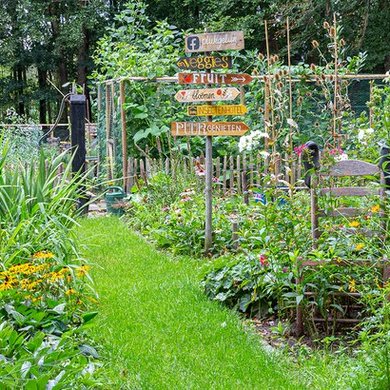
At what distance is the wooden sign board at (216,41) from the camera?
707 centimetres

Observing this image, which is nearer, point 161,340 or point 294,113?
point 161,340

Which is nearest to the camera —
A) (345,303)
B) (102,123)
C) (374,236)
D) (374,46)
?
(374,236)

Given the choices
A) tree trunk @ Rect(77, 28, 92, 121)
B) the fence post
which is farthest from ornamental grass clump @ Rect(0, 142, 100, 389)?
tree trunk @ Rect(77, 28, 92, 121)

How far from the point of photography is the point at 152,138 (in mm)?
11445

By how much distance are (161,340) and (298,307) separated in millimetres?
926

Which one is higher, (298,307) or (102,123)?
(102,123)

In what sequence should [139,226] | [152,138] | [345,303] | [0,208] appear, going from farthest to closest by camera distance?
[152,138] → [139,226] → [0,208] → [345,303]

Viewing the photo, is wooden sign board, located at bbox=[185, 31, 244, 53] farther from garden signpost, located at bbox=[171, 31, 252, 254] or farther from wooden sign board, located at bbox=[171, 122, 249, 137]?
wooden sign board, located at bbox=[171, 122, 249, 137]

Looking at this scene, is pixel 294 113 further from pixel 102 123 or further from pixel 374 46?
pixel 374 46

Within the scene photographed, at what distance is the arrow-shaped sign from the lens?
714 centimetres

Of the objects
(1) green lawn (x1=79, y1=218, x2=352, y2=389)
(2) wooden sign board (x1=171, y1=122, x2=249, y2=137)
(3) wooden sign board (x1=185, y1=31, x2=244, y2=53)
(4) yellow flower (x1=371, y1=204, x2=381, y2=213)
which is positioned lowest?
(1) green lawn (x1=79, y1=218, x2=352, y2=389)

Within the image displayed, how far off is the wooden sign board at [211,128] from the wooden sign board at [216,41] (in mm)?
750

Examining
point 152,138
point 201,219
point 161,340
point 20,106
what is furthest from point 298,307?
point 20,106

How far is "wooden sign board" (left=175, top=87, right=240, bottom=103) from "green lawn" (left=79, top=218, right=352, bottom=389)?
173cm
